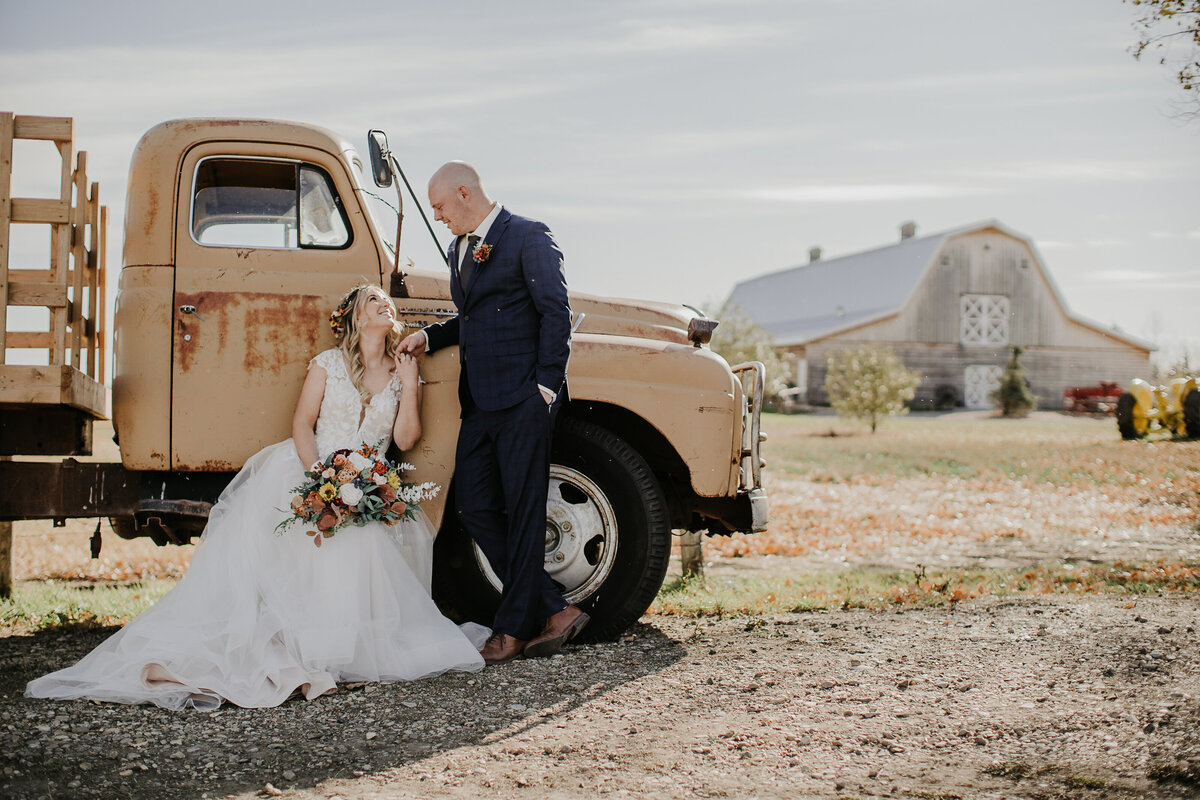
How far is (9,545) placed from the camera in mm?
6715

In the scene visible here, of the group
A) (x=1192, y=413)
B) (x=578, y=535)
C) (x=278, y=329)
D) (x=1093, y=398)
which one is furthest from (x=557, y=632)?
(x=1093, y=398)

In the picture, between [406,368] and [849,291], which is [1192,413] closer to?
[406,368]

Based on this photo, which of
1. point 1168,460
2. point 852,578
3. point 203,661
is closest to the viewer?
point 203,661

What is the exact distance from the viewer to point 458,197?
4.69 meters

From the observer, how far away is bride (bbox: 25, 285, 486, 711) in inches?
165

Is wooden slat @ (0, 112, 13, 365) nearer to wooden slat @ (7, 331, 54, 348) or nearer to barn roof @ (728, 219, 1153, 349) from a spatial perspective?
wooden slat @ (7, 331, 54, 348)

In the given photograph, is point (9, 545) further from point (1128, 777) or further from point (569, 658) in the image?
point (1128, 777)

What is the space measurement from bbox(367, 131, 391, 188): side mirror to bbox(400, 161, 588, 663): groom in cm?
24

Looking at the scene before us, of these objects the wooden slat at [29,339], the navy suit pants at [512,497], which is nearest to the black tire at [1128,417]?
the navy suit pants at [512,497]

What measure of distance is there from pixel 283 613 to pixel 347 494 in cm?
59

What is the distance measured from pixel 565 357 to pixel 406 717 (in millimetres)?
1688

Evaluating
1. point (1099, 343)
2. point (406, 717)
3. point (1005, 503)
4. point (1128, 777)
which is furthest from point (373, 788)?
point (1099, 343)

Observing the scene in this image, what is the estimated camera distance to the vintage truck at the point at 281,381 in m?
4.77

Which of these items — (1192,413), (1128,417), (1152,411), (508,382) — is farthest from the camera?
(1152,411)
